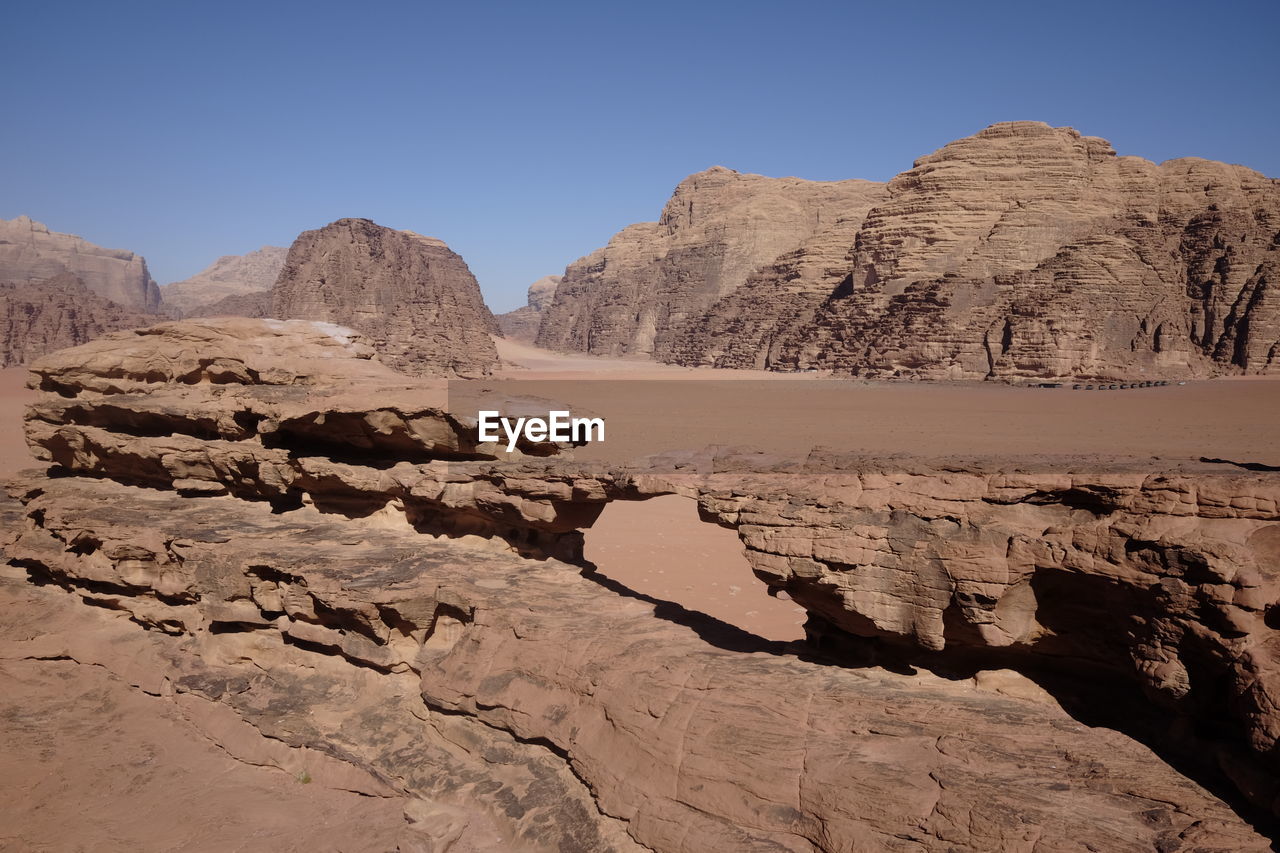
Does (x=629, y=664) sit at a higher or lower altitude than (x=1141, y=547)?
lower

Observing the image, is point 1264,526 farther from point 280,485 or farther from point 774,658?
point 280,485

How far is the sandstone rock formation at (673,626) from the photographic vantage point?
3.44 metres

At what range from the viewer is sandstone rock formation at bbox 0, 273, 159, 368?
43.7 metres

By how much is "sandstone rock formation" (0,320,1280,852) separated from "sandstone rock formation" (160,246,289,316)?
105 m

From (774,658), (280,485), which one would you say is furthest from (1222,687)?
(280,485)

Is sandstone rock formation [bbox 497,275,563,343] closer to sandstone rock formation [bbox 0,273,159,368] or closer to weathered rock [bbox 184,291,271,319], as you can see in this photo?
weathered rock [bbox 184,291,271,319]

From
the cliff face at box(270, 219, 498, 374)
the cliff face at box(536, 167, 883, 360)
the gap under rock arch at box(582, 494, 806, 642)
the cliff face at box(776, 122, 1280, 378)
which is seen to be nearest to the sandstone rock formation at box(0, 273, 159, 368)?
the cliff face at box(270, 219, 498, 374)

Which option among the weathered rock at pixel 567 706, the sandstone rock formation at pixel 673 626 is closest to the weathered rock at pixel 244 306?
the sandstone rock formation at pixel 673 626

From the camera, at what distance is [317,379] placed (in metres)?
7.55

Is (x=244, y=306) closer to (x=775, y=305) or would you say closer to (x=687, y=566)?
(x=775, y=305)

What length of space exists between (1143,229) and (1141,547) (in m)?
37.2

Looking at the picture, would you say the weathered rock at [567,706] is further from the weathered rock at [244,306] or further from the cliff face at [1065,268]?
the weathered rock at [244,306]

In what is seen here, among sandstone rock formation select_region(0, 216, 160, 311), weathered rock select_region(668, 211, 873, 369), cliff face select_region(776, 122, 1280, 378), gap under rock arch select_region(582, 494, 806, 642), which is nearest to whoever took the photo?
gap under rock arch select_region(582, 494, 806, 642)

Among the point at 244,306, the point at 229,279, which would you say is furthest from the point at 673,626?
the point at 229,279
